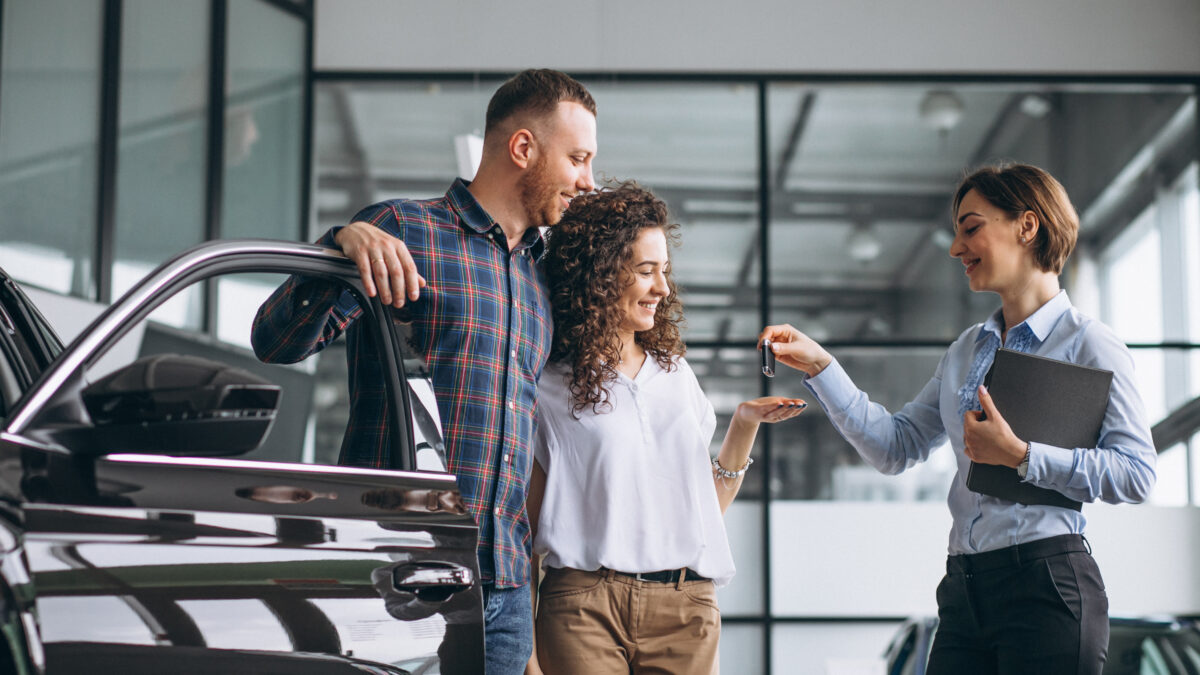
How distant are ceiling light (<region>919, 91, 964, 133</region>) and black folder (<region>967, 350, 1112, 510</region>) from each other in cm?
398

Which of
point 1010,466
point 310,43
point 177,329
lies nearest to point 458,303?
point 1010,466

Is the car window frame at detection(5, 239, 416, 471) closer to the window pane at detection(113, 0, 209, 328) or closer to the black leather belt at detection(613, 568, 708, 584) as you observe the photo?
the black leather belt at detection(613, 568, 708, 584)

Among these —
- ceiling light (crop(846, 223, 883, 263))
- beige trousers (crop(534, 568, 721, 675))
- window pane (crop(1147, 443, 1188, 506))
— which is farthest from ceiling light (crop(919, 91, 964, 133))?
beige trousers (crop(534, 568, 721, 675))

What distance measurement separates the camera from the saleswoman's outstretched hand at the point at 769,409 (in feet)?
7.26

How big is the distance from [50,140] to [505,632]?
3.34 m

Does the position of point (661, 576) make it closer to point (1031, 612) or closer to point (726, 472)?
point (726, 472)

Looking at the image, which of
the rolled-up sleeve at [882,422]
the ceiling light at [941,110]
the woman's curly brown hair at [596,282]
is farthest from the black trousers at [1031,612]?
the ceiling light at [941,110]

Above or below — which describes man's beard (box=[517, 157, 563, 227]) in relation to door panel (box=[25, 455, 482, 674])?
above

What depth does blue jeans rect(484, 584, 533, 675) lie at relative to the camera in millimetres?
1788

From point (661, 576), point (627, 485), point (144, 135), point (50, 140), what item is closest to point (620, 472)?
point (627, 485)

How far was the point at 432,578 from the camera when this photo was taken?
148cm

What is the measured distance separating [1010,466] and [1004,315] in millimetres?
359

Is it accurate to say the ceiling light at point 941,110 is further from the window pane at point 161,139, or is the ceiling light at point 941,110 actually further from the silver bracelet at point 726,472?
Answer: the silver bracelet at point 726,472

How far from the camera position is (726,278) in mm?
5594
